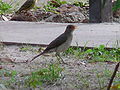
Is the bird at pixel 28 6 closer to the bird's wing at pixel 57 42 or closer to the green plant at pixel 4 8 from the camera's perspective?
the green plant at pixel 4 8

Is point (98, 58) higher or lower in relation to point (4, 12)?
higher

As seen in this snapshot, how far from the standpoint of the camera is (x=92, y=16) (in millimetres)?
10328

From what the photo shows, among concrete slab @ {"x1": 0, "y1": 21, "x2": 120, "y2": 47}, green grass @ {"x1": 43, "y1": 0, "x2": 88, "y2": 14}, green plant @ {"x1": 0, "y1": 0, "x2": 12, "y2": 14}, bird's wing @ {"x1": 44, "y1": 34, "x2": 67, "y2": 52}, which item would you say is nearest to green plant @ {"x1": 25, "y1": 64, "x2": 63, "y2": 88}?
bird's wing @ {"x1": 44, "y1": 34, "x2": 67, "y2": 52}

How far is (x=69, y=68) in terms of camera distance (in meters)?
6.16

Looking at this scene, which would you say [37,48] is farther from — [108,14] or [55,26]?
[108,14]

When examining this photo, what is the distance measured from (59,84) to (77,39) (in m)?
3.05

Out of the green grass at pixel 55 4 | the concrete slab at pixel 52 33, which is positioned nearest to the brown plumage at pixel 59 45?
the concrete slab at pixel 52 33

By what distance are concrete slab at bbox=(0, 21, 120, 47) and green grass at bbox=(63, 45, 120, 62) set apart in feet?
1.02

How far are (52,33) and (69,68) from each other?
281cm

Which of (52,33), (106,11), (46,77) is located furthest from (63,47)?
(106,11)

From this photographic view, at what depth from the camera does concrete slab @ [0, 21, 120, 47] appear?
802 centimetres

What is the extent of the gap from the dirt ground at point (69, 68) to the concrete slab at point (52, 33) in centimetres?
53

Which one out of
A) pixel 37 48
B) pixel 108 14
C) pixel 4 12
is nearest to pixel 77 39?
pixel 37 48

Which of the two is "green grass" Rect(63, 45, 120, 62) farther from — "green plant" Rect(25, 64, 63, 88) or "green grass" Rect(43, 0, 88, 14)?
"green grass" Rect(43, 0, 88, 14)
